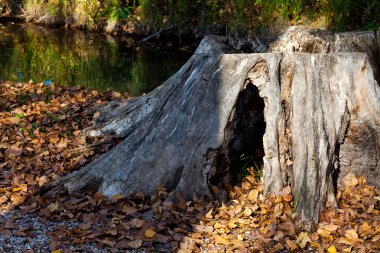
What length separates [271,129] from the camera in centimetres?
499

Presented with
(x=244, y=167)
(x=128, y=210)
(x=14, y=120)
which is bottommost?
(x=128, y=210)

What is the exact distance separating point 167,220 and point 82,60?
995 centimetres

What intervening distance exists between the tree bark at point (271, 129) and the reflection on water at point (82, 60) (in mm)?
5488

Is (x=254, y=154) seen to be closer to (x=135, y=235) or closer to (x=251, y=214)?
(x=251, y=214)

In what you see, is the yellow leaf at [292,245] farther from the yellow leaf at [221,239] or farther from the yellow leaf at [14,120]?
the yellow leaf at [14,120]

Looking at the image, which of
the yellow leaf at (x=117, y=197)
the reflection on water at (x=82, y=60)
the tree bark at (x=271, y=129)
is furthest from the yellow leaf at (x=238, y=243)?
the reflection on water at (x=82, y=60)

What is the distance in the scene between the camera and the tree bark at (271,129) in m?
4.95

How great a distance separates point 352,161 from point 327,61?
1.00 meters

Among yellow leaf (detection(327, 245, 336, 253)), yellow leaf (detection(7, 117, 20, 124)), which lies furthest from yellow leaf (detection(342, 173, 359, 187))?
yellow leaf (detection(7, 117, 20, 124))

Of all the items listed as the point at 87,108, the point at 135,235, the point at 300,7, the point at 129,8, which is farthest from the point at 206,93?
the point at 129,8

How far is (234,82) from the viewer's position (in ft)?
16.5

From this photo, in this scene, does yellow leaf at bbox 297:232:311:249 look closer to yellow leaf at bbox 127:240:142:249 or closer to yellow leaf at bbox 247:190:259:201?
yellow leaf at bbox 247:190:259:201

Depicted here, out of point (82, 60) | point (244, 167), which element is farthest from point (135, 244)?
point (82, 60)

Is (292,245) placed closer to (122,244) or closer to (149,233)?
(149,233)
